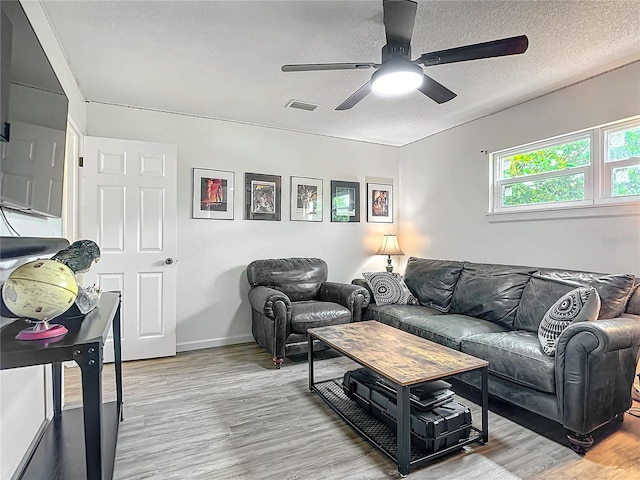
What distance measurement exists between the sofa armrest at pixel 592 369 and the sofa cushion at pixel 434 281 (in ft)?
4.83

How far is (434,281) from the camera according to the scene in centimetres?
362

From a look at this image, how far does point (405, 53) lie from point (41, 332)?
2072mm

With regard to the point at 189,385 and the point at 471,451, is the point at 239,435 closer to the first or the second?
the point at 189,385

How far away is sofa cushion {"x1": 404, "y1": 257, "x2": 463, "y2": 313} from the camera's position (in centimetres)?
349

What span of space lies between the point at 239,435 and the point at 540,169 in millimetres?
3367

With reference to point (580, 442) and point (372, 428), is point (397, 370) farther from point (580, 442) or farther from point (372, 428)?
point (580, 442)

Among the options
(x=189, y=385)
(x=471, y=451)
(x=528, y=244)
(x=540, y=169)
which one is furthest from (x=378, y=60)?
(x=189, y=385)

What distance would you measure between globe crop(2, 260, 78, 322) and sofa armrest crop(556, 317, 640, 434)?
7.86 ft

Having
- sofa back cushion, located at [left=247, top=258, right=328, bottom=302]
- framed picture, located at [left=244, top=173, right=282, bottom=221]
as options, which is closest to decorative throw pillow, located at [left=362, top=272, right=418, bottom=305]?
sofa back cushion, located at [left=247, top=258, right=328, bottom=302]

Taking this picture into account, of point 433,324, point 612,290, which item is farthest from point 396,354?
point 612,290

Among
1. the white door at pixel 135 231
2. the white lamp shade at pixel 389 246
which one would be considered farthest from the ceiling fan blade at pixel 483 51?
the white lamp shade at pixel 389 246

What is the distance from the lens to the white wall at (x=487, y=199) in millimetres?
2699

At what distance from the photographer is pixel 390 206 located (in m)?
4.91

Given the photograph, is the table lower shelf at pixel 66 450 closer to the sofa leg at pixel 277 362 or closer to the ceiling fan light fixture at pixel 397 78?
the sofa leg at pixel 277 362
